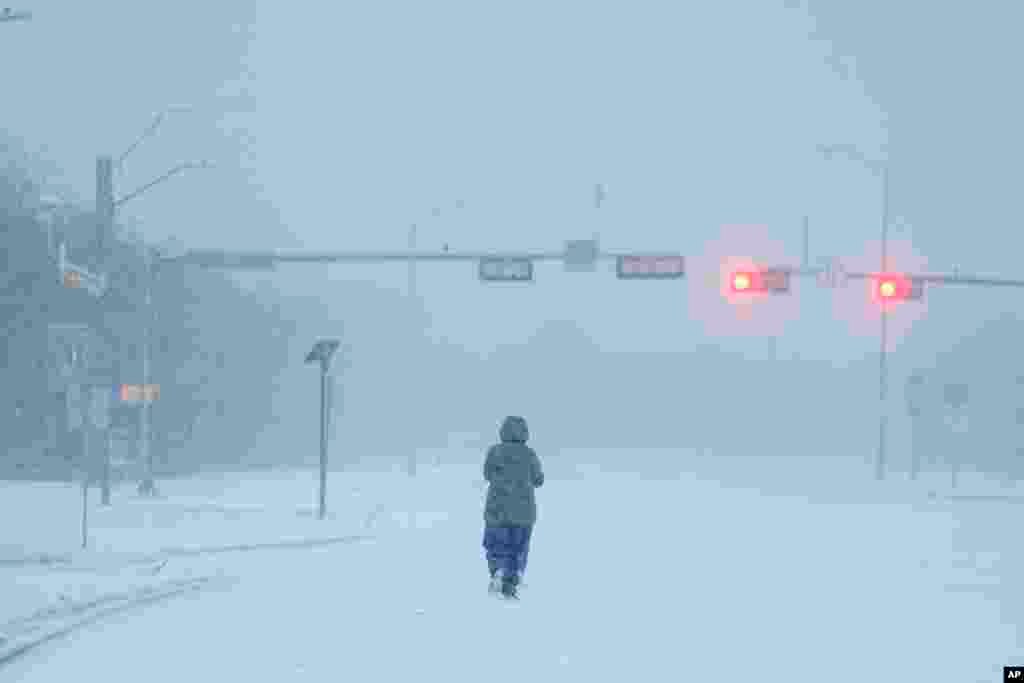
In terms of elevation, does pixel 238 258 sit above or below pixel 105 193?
below

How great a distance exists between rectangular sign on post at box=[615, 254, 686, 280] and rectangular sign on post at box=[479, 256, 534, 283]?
87.2 inches

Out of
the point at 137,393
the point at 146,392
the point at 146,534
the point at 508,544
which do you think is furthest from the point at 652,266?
the point at 508,544

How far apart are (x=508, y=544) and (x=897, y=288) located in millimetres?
24587

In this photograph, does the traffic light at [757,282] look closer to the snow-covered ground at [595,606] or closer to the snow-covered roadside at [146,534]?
the snow-covered ground at [595,606]

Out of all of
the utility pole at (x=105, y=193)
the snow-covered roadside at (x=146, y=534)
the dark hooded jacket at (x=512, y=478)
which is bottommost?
the snow-covered roadside at (x=146, y=534)

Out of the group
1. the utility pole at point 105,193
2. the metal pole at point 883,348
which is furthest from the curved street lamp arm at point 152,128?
the metal pole at point 883,348

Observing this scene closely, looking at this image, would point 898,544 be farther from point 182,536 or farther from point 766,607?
point 182,536

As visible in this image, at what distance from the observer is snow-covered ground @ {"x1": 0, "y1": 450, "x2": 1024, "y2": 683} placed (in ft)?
34.3

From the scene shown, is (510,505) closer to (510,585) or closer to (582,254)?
(510,585)

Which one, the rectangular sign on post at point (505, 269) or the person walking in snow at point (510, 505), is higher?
the rectangular sign on post at point (505, 269)

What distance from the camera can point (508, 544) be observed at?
14.2 metres

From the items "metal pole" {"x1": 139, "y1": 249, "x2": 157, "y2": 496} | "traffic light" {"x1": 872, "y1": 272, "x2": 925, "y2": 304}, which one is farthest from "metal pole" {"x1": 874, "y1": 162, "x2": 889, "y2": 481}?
"metal pole" {"x1": 139, "y1": 249, "x2": 157, "y2": 496}

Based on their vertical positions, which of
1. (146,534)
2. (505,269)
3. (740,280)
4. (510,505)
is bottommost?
(146,534)

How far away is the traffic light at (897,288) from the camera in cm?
3656
